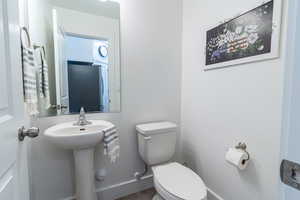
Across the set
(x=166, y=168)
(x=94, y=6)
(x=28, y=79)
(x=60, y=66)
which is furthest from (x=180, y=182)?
(x=94, y=6)

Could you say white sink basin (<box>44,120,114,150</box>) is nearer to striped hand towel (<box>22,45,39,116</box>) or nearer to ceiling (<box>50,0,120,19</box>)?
striped hand towel (<box>22,45,39,116</box>)

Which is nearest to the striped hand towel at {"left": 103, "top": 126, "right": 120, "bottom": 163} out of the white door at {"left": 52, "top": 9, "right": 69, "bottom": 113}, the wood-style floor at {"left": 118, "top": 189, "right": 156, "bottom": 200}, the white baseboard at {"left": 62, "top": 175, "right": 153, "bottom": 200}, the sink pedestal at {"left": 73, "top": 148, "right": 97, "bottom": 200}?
the sink pedestal at {"left": 73, "top": 148, "right": 97, "bottom": 200}

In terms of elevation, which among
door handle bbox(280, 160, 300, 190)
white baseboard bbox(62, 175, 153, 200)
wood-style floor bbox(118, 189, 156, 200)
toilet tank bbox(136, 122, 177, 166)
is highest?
door handle bbox(280, 160, 300, 190)

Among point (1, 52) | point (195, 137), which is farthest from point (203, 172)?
point (1, 52)

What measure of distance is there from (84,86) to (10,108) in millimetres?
932

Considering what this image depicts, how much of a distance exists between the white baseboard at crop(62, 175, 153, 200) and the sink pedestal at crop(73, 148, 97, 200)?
223 mm

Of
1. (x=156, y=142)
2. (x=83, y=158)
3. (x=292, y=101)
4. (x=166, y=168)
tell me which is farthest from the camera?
(x=156, y=142)

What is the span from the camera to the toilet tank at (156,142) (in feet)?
5.17

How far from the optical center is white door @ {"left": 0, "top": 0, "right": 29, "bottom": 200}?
→ 58cm

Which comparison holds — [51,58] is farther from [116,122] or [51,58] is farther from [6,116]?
[6,116]

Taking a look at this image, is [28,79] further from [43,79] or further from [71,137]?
[71,137]

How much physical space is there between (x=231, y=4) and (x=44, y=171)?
6.72 ft

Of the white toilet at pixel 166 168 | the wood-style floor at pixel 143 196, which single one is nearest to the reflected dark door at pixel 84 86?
the white toilet at pixel 166 168

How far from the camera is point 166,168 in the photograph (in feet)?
4.84
